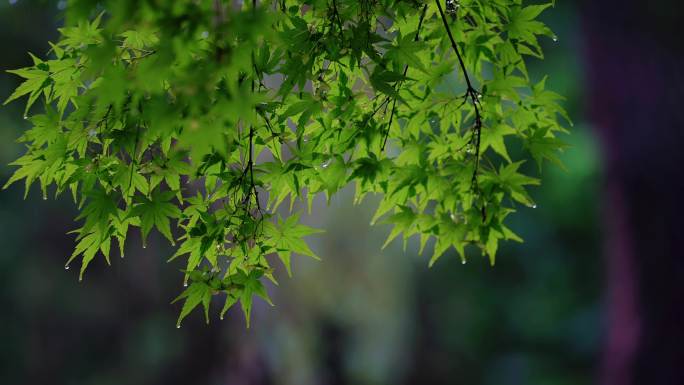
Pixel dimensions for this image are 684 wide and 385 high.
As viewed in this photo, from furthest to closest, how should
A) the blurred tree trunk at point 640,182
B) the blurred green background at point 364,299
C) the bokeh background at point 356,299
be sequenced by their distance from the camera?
the blurred green background at point 364,299, the bokeh background at point 356,299, the blurred tree trunk at point 640,182

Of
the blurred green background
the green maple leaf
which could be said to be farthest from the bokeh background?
the green maple leaf

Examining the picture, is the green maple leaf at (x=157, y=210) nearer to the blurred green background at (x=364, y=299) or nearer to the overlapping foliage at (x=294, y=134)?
the overlapping foliage at (x=294, y=134)

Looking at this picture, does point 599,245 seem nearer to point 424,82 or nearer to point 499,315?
point 499,315

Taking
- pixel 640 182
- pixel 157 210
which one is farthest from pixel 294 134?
pixel 640 182

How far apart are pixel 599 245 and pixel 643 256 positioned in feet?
10.7

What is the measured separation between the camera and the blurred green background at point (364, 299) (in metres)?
7.02

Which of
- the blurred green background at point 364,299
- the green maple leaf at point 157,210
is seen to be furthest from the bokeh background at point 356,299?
the green maple leaf at point 157,210

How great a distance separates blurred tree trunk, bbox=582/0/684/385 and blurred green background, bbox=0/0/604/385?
2.10 m

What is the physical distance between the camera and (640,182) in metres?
4.18

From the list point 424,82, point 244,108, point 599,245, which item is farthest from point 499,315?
point 244,108

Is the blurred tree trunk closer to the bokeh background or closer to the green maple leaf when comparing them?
the bokeh background

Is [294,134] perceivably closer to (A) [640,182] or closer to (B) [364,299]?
(A) [640,182]

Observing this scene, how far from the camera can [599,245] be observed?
7.19m

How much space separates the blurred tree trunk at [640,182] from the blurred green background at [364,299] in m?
2.10
